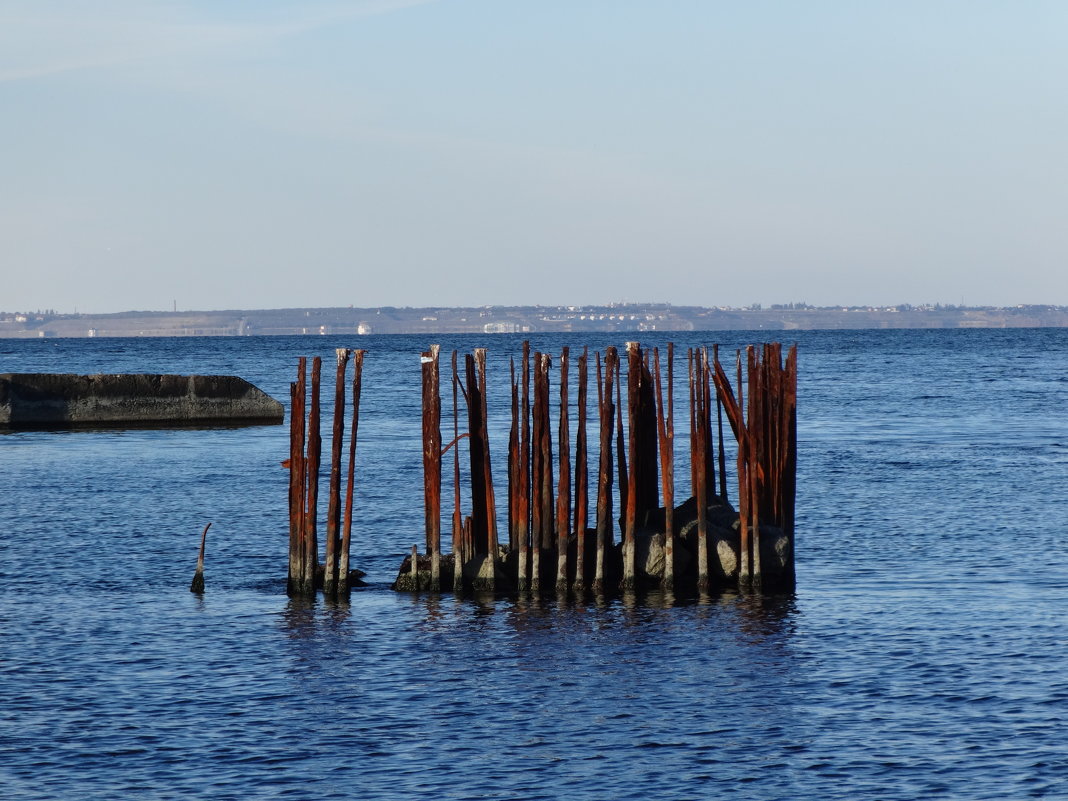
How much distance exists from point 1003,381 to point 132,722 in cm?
7812

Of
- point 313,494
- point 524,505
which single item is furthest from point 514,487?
point 313,494

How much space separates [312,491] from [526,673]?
4207mm

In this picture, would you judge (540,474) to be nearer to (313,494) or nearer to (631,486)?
(631,486)

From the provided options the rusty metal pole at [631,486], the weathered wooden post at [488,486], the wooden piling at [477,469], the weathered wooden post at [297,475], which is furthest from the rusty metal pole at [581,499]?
the weathered wooden post at [297,475]

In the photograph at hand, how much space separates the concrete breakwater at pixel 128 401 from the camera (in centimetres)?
5031

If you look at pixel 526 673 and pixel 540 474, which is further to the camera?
pixel 540 474

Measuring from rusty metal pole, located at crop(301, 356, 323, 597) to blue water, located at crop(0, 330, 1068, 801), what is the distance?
45 centimetres

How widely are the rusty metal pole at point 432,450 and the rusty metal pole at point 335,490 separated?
1036mm

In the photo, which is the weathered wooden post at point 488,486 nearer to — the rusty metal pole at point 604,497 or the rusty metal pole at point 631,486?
the rusty metal pole at point 604,497

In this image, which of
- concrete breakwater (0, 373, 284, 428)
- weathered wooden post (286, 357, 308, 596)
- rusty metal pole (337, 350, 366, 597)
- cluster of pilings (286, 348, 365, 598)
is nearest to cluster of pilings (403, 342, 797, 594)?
rusty metal pole (337, 350, 366, 597)

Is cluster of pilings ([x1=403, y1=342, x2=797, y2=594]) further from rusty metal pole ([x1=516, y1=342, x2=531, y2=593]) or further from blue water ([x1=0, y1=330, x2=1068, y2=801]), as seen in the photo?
blue water ([x1=0, y1=330, x2=1068, y2=801])

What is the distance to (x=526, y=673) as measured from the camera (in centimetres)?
1422

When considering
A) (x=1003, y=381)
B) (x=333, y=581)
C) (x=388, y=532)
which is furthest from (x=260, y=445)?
(x=1003, y=381)

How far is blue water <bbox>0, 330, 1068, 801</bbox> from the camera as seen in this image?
11.1 metres
